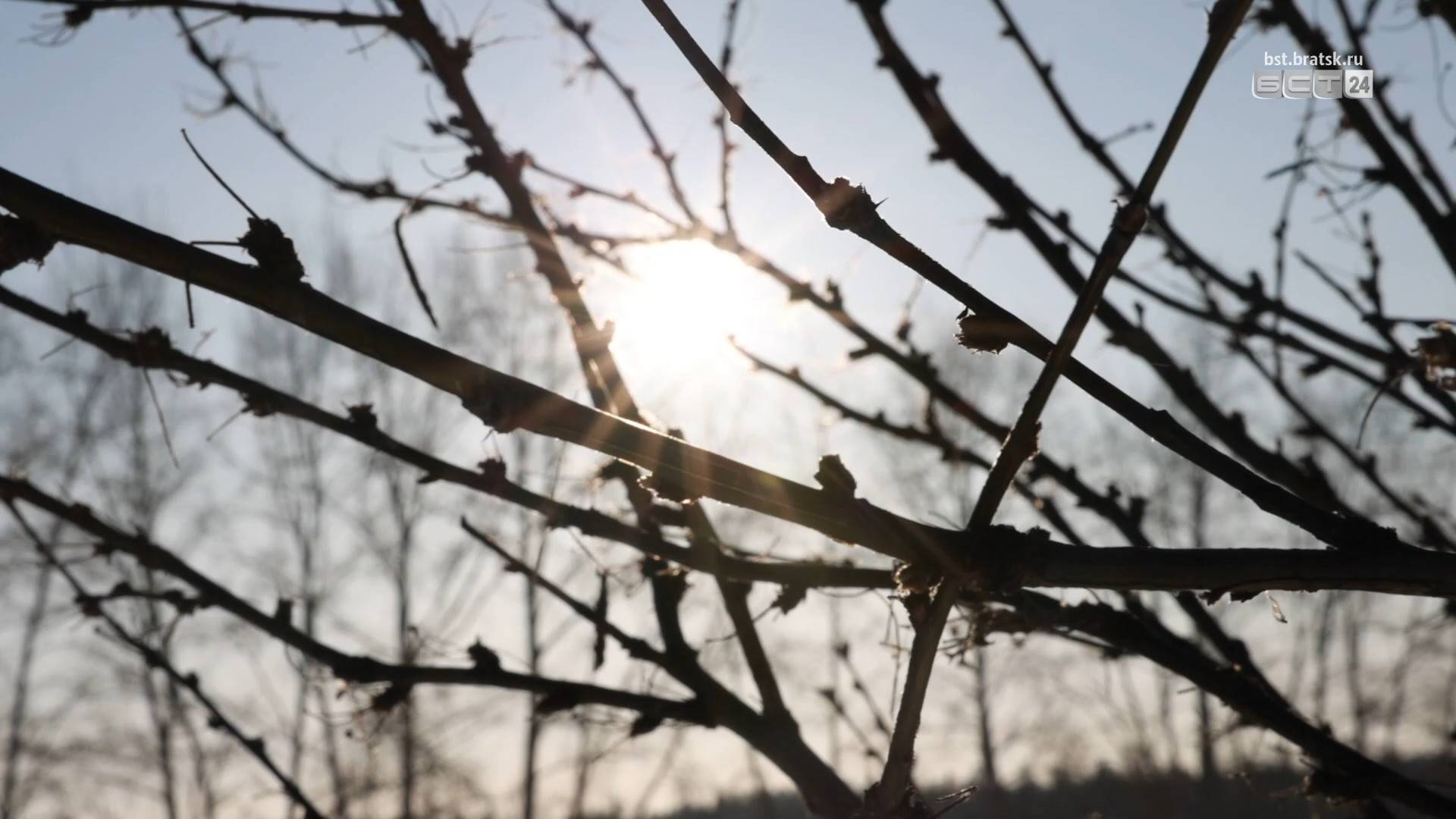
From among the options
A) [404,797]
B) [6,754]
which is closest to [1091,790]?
[404,797]

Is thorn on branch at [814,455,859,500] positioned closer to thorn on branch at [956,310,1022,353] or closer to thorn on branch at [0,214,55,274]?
thorn on branch at [956,310,1022,353]

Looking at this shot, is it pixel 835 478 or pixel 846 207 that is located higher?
pixel 846 207

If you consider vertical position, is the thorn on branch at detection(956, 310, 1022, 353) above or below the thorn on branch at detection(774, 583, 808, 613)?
below

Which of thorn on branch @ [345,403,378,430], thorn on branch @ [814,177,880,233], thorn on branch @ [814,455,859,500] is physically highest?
thorn on branch @ [345,403,378,430]

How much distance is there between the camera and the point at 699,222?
9.09ft

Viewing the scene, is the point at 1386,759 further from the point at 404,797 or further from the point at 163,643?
the point at 163,643

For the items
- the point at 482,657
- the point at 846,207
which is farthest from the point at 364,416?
the point at 846,207

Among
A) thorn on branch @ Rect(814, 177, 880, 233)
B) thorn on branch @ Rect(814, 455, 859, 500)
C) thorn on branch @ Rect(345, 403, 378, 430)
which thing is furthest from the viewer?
thorn on branch @ Rect(345, 403, 378, 430)

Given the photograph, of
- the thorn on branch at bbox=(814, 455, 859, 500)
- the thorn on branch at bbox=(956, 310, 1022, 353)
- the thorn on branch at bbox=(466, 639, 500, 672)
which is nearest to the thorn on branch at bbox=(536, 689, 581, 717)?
the thorn on branch at bbox=(466, 639, 500, 672)

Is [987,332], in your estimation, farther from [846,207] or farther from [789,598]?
[789,598]

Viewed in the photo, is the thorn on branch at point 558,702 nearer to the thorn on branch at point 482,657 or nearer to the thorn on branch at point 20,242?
the thorn on branch at point 482,657

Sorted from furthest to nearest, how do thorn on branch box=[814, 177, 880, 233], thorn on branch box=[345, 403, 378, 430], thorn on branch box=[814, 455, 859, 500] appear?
thorn on branch box=[345, 403, 378, 430] → thorn on branch box=[814, 455, 859, 500] → thorn on branch box=[814, 177, 880, 233]

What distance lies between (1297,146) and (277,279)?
2.59 m

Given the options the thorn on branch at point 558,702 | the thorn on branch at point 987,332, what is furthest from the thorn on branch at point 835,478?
the thorn on branch at point 558,702
